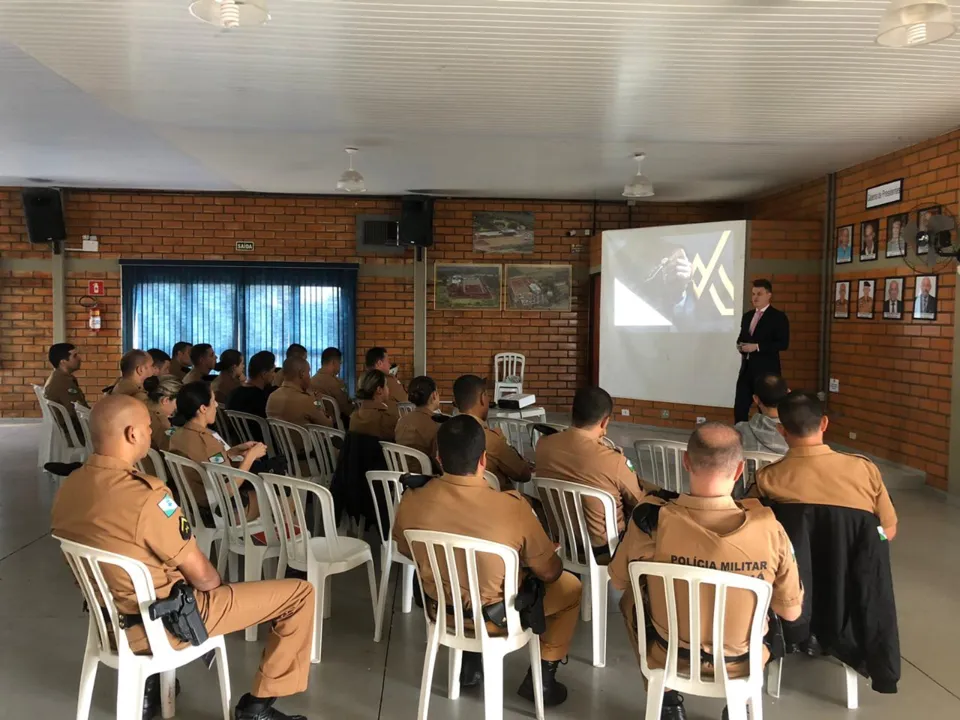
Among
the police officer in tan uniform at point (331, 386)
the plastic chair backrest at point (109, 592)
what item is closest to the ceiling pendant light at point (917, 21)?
the plastic chair backrest at point (109, 592)

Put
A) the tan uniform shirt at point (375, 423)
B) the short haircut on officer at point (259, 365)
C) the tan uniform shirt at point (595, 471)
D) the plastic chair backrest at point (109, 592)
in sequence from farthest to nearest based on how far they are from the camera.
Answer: the short haircut on officer at point (259, 365) < the tan uniform shirt at point (375, 423) < the tan uniform shirt at point (595, 471) < the plastic chair backrest at point (109, 592)

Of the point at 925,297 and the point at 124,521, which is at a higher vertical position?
the point at 925,297

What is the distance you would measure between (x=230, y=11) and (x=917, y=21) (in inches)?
102

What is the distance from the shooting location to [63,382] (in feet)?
20.1

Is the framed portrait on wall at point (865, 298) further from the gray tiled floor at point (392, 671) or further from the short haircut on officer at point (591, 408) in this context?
the short haircut on officer at point (591, 408)

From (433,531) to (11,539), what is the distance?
11.8 ft

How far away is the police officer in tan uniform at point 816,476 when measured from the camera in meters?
2.49

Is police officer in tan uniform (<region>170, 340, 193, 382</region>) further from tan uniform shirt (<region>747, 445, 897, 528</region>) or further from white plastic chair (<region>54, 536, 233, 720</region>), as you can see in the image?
tan uniform shirt (<region>747, 445, 897, 528</region>)

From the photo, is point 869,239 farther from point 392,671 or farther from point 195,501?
point 195,501

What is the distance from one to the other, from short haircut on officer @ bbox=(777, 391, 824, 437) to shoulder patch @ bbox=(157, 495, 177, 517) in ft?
6.70

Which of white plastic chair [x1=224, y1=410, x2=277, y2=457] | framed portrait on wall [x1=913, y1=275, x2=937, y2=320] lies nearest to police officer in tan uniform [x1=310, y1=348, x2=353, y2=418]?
white plastic chair [x1=224, y1=410, x2=277, y2=457]

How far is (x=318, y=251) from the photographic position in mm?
9258

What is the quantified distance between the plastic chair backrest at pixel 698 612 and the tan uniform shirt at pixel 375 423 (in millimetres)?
2272

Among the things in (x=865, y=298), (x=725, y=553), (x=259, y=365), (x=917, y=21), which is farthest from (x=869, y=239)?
(x=725, y=553)
